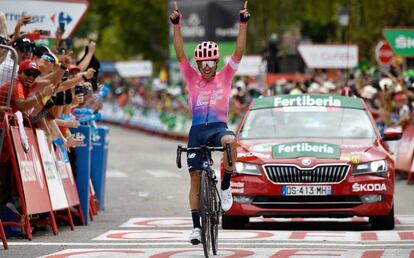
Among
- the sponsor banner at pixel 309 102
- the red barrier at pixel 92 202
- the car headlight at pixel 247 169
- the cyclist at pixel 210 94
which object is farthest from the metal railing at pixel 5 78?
the red barrier at pixel 92 202

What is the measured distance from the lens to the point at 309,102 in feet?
59.3

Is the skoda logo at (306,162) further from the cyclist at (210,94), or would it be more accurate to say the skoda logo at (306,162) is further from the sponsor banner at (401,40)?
the sponsor banner at (401,40)

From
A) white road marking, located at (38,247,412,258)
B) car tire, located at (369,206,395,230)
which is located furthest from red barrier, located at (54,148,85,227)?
car tire, located at (369,206,395,230)

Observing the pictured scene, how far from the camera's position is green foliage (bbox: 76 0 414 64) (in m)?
47.2

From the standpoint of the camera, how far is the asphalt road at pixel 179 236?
44.9ft

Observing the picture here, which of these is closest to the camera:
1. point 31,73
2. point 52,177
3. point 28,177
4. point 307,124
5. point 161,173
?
point 28,177

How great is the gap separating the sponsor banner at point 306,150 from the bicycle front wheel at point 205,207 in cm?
329

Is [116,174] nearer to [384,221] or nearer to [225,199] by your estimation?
[384,221]

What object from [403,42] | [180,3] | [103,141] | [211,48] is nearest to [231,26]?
[180,3]

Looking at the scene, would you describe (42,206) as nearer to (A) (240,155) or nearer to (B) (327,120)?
(A) (240,155)

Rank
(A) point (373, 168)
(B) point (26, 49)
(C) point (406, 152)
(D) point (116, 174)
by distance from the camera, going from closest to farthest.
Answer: (B) point (26, 49)
(A) point (373, 168)
(C) point (406, 152)
(D) point (116, 174)

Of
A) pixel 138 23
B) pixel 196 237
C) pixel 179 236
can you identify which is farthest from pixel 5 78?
pixel 138 23

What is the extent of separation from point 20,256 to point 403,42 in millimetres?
19245

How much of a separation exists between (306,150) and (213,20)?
2107 inches
